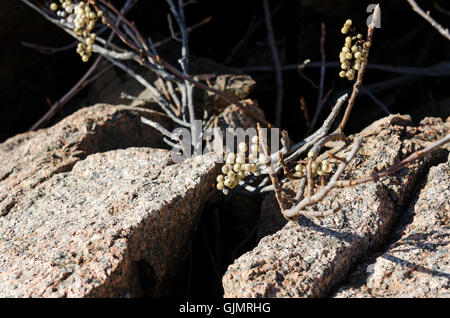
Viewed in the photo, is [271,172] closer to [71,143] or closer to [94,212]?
[94,212]

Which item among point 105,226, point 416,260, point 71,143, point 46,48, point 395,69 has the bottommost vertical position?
point 416,260

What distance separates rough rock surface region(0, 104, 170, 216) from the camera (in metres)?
2.04

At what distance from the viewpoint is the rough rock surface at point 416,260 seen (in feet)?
4.60

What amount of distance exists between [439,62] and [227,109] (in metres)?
1.67

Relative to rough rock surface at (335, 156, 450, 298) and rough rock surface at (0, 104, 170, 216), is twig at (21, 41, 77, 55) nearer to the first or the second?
rough rock surface at (0, 104, 170, 216)

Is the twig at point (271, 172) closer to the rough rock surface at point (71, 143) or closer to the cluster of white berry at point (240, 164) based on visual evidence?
the cluster of white berry at point (240, 164)

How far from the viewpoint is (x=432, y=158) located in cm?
185

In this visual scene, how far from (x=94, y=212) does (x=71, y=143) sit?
0.55m

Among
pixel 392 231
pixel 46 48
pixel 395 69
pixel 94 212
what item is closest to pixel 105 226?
pixel 94 212

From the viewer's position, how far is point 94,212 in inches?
67.4

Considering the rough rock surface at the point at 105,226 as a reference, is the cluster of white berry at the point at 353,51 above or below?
above

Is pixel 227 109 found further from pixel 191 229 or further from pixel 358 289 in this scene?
pixel 358 289

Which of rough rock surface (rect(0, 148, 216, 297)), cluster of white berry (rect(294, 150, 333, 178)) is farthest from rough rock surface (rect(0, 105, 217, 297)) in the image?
cluster of white berry (rect(294, 150, 333, 178))

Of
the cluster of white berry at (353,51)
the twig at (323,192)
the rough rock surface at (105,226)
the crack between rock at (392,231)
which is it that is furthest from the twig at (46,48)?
the crack between rock at (392,231)
